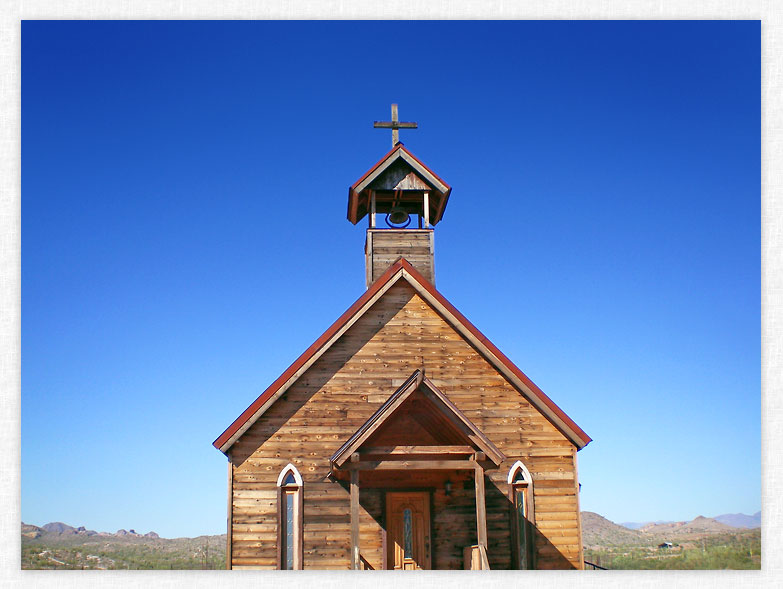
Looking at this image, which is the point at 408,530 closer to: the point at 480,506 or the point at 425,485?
the point at 425,485

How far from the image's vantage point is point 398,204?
76.3 feet

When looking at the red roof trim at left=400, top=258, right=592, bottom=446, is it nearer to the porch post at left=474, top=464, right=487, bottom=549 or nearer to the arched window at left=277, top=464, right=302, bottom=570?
the porch post at left=474, top=464, right=487, bottom=549

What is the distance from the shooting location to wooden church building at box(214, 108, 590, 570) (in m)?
18.0

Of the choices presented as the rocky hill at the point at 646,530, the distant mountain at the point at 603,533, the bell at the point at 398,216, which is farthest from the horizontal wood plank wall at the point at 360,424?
the distant mountain at the point at 603,533

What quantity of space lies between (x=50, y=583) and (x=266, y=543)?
512 centimetres

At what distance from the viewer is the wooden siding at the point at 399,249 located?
70.6ft

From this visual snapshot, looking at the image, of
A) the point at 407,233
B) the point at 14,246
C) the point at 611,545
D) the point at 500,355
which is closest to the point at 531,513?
the point at 500,355

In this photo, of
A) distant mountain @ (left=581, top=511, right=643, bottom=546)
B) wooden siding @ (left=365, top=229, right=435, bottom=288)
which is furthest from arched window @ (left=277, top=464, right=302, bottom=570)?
distant mountain @ (left=581, top=511, right=643, bottom=546)

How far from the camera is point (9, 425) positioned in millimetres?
14711

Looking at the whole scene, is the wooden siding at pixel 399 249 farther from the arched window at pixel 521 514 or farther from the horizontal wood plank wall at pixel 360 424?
the arched window at pixel 521 514

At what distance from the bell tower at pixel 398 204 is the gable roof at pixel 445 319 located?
49.9 inches

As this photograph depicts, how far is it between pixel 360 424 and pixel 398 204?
7.18 m

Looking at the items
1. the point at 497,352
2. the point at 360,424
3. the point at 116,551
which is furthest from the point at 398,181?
the point at 116,551

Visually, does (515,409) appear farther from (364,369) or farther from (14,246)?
(14,246)
